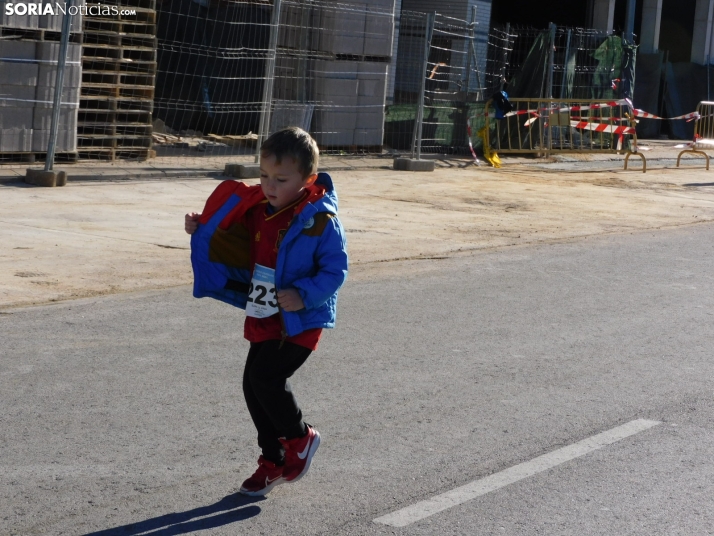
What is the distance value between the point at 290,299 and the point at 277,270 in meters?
0.17

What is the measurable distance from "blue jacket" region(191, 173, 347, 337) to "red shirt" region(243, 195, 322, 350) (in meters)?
0.05

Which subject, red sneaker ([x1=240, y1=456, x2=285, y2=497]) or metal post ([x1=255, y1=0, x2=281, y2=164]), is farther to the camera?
metal post ([x1=255, y1=0, x2=281, y2=164])

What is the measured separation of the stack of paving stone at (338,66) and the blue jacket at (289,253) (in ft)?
44.2

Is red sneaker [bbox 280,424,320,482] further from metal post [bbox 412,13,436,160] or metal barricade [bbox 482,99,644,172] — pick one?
metal barricade [bbox 482,99,644,172]

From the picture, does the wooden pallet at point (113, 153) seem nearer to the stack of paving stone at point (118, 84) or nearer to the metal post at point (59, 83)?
the stack of paving stone at point (118, 84)

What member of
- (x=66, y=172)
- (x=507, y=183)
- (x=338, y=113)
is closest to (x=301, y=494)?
(x=66, y=172)

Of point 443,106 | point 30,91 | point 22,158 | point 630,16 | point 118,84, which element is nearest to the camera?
point 30,91

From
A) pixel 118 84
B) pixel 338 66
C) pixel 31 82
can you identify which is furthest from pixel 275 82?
pixel 31 82

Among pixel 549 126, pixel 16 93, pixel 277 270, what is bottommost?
pixel 277 270

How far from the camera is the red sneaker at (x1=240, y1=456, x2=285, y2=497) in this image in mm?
4422

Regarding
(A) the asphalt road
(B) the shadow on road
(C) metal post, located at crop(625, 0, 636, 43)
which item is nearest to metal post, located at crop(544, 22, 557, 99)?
(C) metal post, located at crop(625, 0, 636, 43)

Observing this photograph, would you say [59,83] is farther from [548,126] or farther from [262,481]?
[548,126]

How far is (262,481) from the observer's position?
174 inches

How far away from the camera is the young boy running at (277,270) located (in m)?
4.11
